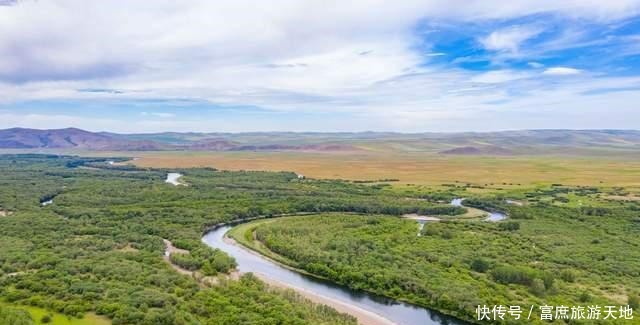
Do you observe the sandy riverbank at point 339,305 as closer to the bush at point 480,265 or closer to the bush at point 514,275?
the bush at point 514,275

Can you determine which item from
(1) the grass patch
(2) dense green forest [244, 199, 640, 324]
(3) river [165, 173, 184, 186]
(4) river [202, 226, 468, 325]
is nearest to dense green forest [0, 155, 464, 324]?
(1) the grass patch

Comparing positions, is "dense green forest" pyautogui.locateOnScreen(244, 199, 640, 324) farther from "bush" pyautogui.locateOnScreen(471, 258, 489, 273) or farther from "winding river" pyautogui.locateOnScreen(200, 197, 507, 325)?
"winding river" pyautogui.locateOnScreen(200, 197, 507, 325)

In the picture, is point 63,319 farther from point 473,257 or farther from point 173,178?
point 173,178

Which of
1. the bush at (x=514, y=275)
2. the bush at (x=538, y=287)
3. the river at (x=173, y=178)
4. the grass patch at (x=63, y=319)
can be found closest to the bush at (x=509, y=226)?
the bush at (x=514, y=275)

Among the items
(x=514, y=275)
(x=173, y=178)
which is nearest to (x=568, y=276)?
(x=514, y=275)

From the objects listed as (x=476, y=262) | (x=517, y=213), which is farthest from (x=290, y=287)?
(x=517, y=213)

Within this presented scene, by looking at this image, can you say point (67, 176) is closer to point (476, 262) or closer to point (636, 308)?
point (476, 262)
